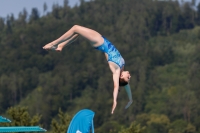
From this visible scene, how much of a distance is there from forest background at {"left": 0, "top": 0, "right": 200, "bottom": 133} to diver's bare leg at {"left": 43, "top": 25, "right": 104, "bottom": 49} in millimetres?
105275

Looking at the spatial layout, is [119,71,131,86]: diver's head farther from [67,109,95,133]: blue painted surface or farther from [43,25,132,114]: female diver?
[67,109,95,133]: blue painted surface

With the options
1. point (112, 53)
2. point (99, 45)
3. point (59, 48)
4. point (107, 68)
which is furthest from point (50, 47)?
point (107, 68)

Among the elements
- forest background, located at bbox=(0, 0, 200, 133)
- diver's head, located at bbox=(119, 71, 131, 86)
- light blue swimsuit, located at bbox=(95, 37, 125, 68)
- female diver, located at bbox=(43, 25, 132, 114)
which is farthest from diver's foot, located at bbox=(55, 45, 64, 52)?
forest background, located at bbox=(0, 0, 200, 133)

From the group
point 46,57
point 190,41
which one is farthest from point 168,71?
point 46,57

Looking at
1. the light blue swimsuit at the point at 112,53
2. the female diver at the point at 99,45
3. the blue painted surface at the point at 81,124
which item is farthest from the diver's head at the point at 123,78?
the blue painted surface at the point at 81,124

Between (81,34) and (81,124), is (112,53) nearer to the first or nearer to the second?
(81,34)

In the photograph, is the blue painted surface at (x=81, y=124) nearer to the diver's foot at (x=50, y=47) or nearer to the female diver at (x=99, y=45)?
the female diver at (x=99, y=45)

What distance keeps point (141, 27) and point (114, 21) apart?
12.0 metres

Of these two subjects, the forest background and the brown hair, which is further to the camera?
the forest background

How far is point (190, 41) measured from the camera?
18500 cm

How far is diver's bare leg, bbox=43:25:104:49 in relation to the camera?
520 inches

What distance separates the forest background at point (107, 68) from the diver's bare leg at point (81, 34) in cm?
10528

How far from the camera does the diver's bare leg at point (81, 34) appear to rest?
13.2 metres

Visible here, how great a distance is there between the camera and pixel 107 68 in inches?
6407
